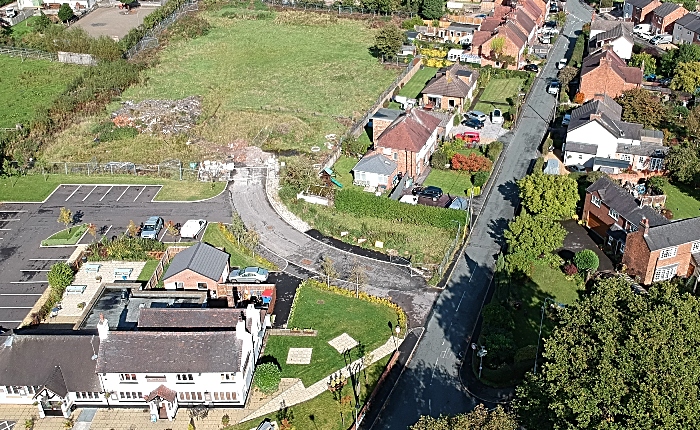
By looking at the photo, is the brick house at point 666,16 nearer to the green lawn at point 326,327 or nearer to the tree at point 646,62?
the tree at point 646,62

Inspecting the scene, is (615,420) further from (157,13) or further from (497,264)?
(157,13)

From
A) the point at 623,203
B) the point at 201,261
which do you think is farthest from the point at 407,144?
the point at 201,261

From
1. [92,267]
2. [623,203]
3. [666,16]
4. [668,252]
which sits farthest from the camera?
[666,16]

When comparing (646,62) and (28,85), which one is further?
(28,85)

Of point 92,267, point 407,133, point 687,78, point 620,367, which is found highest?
point 620,367

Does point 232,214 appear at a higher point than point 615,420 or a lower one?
lower

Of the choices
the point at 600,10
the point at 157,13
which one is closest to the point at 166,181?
the point at 157,13

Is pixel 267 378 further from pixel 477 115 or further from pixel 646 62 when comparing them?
pixel 646 62
